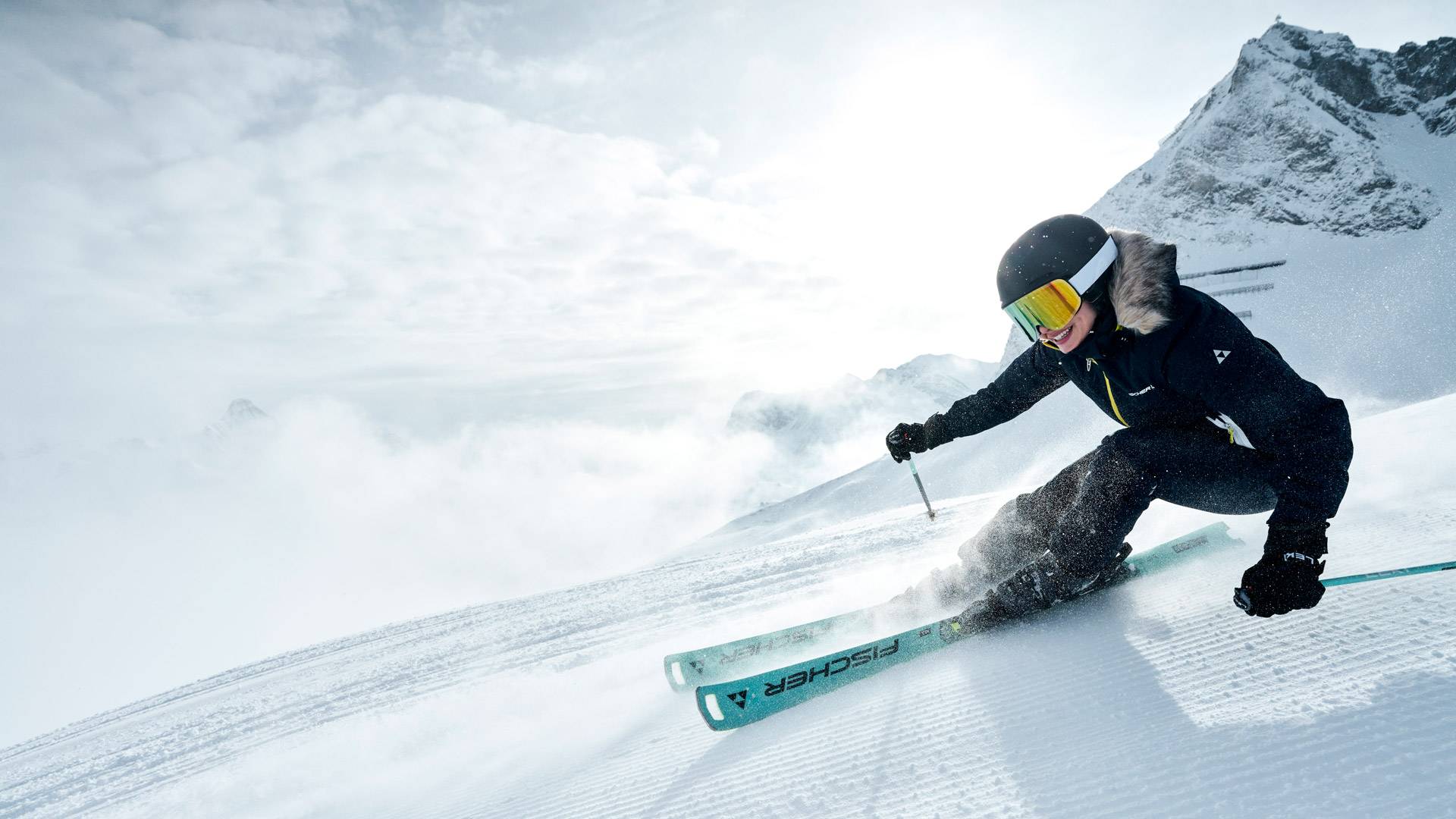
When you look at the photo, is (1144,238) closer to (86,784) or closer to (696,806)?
(696,806)

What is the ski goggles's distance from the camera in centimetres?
255

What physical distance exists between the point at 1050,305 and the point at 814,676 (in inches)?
76.8

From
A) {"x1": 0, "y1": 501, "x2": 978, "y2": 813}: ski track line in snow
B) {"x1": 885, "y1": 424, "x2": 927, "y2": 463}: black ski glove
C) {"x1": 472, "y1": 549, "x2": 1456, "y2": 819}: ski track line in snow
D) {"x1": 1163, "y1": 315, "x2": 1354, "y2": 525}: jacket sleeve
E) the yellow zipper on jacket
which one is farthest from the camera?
{"x1": 0, "y1": 501, "x2": 978, "y2": 813}: ski track line in snow

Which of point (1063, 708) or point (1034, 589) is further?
point (1034, 589)

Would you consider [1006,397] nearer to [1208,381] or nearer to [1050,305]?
[1050,305]

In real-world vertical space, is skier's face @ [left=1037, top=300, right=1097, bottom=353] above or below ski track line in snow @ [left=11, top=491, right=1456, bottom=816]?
above

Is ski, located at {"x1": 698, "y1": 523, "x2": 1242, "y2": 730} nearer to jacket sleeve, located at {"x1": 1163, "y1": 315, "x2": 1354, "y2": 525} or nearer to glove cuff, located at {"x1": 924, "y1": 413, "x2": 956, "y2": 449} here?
glove cuff, located at {"x1": 924, "y1": 413, "x2": 956, "y2": 449}

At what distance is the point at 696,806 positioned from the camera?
2.17 m

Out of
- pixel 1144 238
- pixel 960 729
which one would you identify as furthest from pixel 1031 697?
pixel 1144 238

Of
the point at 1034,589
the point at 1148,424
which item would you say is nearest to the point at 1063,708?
the point at 1034,589

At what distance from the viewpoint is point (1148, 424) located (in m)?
2.86

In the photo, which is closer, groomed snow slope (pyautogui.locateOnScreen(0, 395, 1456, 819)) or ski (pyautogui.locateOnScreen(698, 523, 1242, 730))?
groomed snow slope (pyautogui.locateOnScreen(0, 395, 1456, 819))

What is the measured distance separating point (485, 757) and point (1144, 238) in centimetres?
447

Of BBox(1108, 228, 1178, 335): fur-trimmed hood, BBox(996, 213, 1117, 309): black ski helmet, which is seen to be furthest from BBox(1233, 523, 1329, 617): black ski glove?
BBox(996, 213, 1117, 309): black ski helmet
